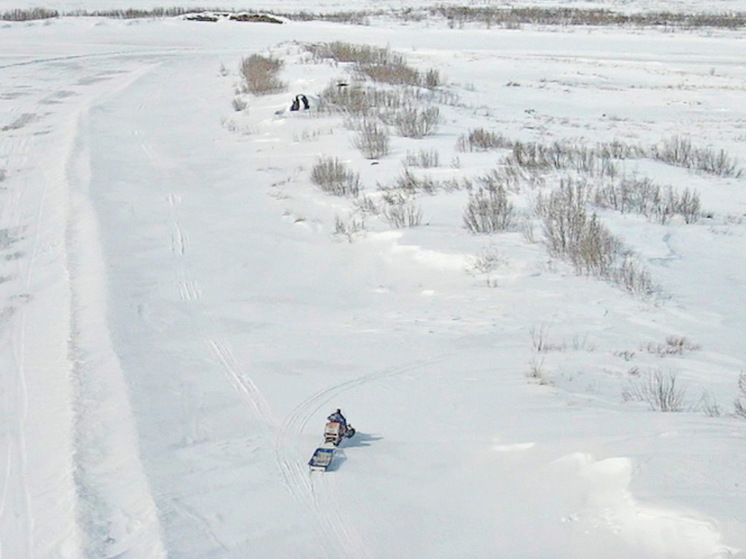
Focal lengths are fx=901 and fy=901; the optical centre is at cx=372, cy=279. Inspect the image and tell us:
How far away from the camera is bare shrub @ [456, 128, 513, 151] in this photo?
1437cm

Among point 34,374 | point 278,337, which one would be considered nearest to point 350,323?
point 278,337

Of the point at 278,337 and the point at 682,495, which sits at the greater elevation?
the point at 682,495

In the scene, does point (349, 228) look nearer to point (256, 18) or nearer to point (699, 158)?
point (699, 158)

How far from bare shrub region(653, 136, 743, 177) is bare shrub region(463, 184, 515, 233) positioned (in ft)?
12.2

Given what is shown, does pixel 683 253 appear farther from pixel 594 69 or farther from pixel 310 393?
pixel 594 69

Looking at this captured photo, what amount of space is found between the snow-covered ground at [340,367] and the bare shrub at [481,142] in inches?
16.1

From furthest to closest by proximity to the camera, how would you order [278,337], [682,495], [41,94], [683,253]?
[41,94] < [683,253] < [278,337] < [682,495]

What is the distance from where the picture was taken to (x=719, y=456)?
15.1 feet

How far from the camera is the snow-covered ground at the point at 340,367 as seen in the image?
4676mm

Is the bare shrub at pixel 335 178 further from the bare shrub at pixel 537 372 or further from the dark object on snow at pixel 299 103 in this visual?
the bare shrub at pixel 537 372

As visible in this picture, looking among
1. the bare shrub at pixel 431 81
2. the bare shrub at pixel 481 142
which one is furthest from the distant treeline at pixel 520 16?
the bare shrub at pixel 481 142

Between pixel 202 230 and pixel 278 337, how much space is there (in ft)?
12.2

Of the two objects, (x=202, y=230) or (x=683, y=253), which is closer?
(x=683, y=253)

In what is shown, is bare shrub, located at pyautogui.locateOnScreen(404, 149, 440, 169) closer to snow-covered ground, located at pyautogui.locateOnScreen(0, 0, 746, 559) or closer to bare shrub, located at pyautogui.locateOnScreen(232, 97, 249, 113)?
snow-covered ground, located at pyautogui.locateOnScreen(0, 0, 746, 559)
